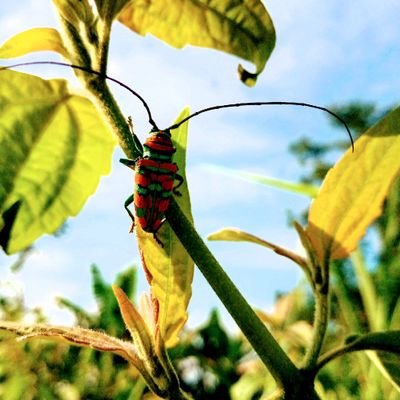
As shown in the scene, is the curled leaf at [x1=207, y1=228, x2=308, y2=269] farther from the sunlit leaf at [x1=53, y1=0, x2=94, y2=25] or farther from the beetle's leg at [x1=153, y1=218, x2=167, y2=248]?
the sunlit leaf at [x1=53, y1=0, x2=94, y2=25]

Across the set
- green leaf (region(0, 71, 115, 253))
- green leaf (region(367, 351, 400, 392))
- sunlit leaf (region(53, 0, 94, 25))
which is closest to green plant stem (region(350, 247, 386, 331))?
green leaf (region(367, 351, 400, 392))

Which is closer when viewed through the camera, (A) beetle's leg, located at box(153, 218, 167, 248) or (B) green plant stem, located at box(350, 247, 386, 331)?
(A) beetle's leg, located at box(153, 218, 167, 248)

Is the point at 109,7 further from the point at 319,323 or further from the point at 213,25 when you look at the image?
the point at 319,323

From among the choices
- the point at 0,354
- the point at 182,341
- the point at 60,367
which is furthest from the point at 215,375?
the point at 0,354

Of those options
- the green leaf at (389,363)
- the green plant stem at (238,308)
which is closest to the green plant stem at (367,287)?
A: the green leaf at (389,363)

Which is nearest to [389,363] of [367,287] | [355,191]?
[355,191]

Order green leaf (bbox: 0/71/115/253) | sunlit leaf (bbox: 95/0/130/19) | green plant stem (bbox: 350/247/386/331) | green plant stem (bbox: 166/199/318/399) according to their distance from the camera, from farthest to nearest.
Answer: green plant stem (bbox: 350/247/386/331) → green leaf (bbox: 0/71/115/253) → sunlit leaf (bbox: 95/0/130/19) → green plant stem (bbox: 166/199/318/399)

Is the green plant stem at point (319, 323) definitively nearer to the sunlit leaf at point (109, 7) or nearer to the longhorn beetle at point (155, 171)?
the longhorn beetle at point (155, 171)

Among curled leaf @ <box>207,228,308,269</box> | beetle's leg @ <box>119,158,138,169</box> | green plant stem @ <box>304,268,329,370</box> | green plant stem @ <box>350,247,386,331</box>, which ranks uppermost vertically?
beetle's leg @ <box>119,158,138,169</box>
